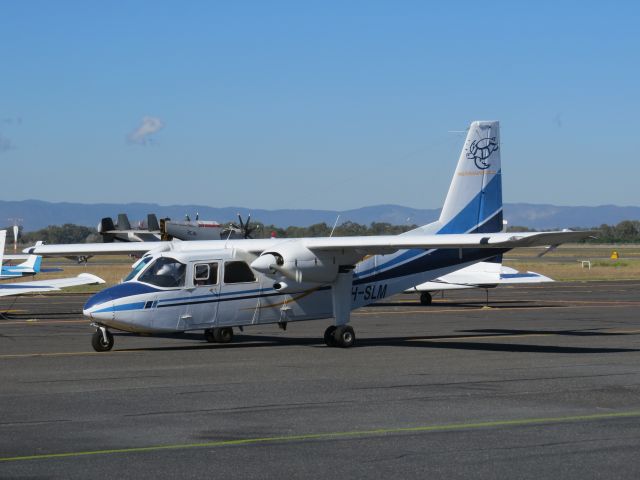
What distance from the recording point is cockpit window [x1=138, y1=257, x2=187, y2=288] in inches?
880

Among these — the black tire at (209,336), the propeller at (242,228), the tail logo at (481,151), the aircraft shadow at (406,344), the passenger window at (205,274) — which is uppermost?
the tail logo at (481,151)

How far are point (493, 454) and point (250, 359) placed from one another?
10.7 metres

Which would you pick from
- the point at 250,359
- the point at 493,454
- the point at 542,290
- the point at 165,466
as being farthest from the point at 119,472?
the point at 542,290

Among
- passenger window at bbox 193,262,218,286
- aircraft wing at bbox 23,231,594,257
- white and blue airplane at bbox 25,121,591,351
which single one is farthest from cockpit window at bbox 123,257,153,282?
passenger window at bbox 193,262,218,286

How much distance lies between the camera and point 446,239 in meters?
22.3

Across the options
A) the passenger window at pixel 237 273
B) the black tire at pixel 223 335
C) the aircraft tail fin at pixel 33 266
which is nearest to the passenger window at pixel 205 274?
the passenger window at pixel 237 273

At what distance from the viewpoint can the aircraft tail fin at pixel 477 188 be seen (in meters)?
27.1

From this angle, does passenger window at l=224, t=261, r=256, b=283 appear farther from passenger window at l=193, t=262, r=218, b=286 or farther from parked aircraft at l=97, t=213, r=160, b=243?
parked aircraft at l=97, t=213, r=160, b=243

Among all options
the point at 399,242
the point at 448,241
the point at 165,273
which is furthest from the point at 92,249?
the point at 448,241

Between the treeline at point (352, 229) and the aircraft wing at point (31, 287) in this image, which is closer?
the aircraft wing at point (31, 287)

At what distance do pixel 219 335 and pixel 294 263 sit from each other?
295 centimetres

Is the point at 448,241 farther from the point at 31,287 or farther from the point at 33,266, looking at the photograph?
the point at 33,266

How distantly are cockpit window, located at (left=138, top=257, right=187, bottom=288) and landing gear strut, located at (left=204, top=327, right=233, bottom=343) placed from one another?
8.33 feet

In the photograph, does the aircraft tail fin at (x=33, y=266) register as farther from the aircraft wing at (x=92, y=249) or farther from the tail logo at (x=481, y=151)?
the tail logo at (x=481, y=151)
